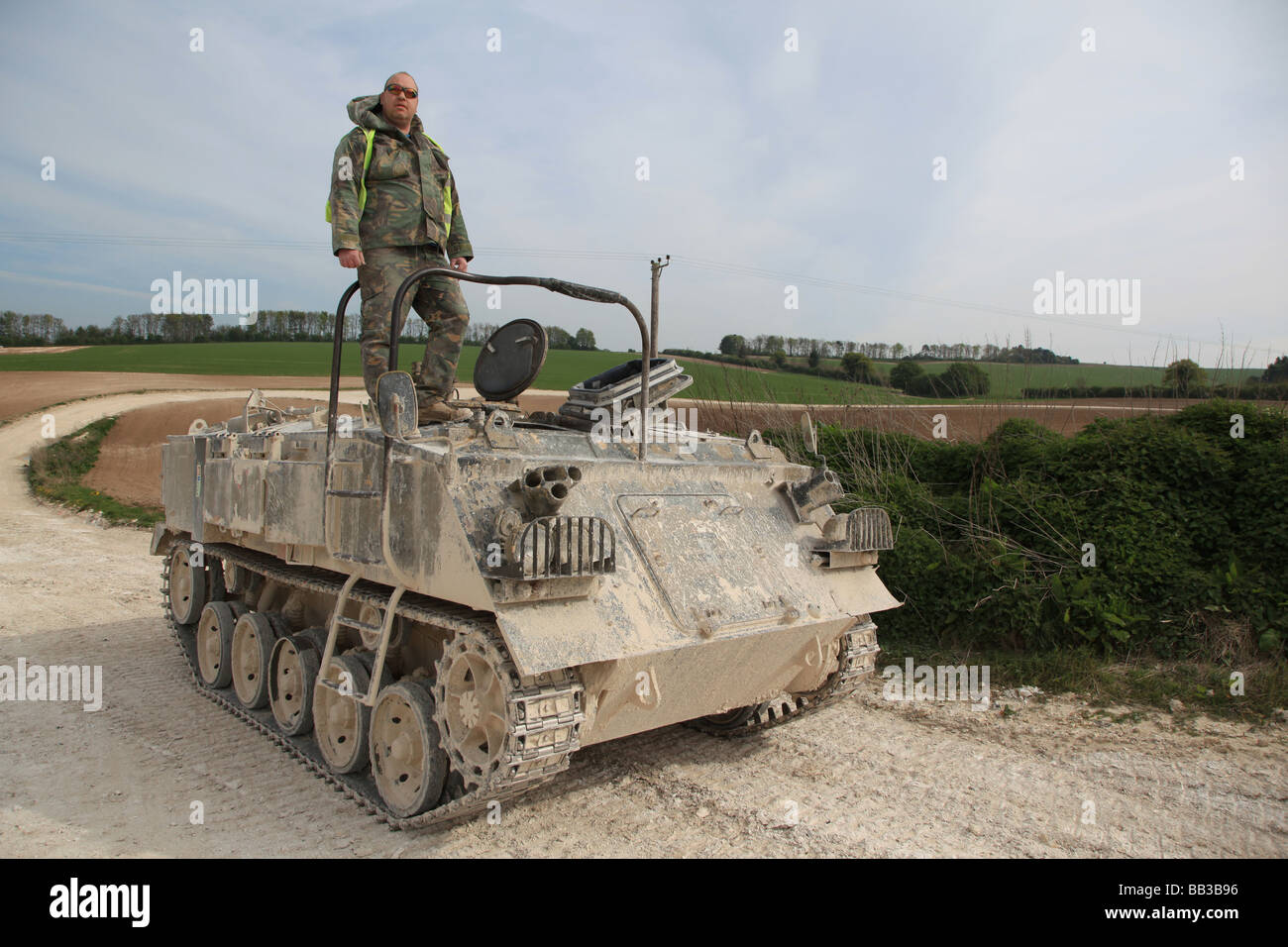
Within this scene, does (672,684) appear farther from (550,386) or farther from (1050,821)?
(550,386)

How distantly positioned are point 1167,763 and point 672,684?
339cm

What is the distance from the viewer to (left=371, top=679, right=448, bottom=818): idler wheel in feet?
14.0

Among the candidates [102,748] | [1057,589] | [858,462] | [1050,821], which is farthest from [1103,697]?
[102,748]

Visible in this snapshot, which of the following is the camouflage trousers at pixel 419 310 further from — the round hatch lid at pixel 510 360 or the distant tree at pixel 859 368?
the distant tree at pixel 859 368

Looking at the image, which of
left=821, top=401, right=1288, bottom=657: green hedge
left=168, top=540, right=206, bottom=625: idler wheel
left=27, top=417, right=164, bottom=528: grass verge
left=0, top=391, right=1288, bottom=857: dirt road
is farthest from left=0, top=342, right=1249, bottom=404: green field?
left=27, top=417, right=164, bottom=528: grass verge

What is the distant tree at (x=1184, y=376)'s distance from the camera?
28.8 feet

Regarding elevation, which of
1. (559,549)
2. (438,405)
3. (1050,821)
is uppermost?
(438,405)

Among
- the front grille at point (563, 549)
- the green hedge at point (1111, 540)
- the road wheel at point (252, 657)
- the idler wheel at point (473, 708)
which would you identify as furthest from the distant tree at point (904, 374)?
the idler wheel at point (473, 708)

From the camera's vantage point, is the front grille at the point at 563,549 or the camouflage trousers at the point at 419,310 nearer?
the front grille at the point at 563,549

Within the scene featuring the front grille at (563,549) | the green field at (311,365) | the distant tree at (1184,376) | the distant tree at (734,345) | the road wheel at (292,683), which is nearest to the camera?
the front grille at (563,549)

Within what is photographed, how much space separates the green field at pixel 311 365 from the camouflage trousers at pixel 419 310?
20.0 ft

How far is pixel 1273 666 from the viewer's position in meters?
6.41

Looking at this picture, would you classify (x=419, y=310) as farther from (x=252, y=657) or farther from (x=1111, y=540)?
(x=1111, y=540)

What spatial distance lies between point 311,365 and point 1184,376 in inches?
1616
